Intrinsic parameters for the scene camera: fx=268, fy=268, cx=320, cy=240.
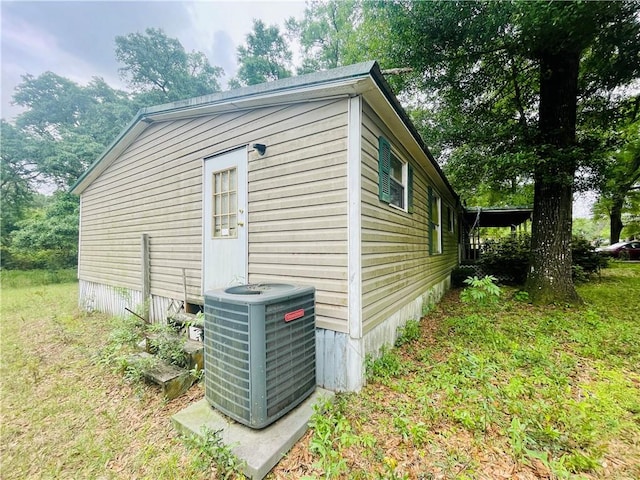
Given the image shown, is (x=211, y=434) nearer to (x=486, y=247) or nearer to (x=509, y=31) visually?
(x=509, y=31)

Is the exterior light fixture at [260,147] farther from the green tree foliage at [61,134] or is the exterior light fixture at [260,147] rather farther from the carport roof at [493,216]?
the green tree foliage at [61,134]

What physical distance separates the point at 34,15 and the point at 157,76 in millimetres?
12423

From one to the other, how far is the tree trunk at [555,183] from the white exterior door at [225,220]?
547cm

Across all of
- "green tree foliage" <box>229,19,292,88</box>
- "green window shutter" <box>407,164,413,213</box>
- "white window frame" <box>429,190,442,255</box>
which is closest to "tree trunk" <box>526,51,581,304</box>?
"white window frame" <box>429,190,442,255</box>

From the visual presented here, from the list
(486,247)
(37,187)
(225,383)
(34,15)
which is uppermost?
(34,15)

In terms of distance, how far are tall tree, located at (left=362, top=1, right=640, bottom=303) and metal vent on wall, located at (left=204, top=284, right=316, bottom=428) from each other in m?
5.48

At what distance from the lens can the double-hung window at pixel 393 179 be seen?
11.3 ft

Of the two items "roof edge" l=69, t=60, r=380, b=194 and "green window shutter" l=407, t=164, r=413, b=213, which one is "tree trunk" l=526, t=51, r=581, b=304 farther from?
"roof edge" l=69, t=60, r=380, b=194

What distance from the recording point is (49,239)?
12.5 meters

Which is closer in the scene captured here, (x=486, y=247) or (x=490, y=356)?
(x=490, y=356)

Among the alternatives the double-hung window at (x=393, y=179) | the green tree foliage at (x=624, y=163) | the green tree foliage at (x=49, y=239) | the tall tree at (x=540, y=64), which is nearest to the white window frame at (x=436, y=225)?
the tall tree at (x=540, y=64)

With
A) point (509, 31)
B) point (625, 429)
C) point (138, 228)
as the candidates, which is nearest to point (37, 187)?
point (138, 228)

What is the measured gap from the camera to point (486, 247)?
12852 millimetres

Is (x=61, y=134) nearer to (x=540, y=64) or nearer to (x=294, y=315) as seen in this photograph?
(x=294, y=315)
